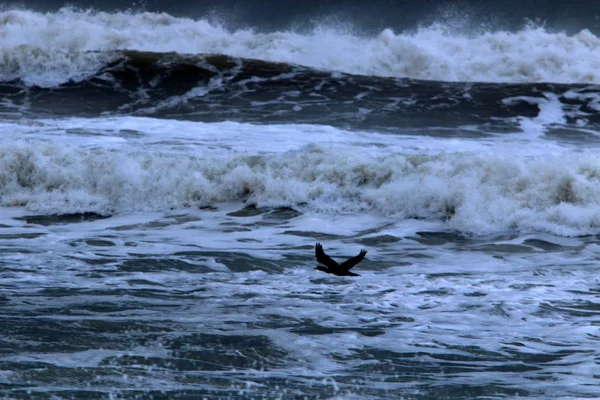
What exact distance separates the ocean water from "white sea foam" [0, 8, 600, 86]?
7 centimetres

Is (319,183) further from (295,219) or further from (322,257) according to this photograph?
(322,257)

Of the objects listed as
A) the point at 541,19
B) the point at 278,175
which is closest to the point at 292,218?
the point at 278,175

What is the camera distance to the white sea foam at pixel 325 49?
1883 cm

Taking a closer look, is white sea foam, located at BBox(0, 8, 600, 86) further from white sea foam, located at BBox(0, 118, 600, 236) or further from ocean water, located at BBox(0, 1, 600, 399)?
white sea foam, located at BBox(0, 118, 600, 236)

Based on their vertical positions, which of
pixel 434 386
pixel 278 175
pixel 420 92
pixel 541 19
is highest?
pixel 541 19

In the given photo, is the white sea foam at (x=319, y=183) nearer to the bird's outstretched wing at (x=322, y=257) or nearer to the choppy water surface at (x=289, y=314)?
the choppy water surface at (x=289, y=314)

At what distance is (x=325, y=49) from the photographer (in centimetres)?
2138

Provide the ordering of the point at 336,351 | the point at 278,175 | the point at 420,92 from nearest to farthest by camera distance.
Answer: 1. the point at 336,351
2. the point at 278,175
3. the point at 420,92

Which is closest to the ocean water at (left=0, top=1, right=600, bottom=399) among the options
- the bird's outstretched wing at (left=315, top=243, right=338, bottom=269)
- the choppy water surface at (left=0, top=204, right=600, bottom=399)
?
the choppy water surface at (left=0, top=204, right=600, bottom=399)

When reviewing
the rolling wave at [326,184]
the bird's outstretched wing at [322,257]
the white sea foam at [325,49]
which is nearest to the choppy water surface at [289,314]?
the bird's outstretched wing at [322,257]

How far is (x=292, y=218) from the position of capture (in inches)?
360

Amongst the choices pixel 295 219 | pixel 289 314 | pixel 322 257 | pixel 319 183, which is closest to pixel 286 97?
pixel 319 183

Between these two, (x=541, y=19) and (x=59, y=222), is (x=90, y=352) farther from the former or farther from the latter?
(x=541, y=19)

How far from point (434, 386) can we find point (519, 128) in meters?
10.6
